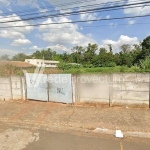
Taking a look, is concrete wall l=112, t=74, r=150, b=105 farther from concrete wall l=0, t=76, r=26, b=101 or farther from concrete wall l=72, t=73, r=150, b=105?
concrete wall l=0, t=76, r=26, b=101

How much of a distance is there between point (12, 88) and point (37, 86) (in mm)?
1684

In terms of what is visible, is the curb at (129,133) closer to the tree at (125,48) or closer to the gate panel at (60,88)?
the gate panel at (60,88)

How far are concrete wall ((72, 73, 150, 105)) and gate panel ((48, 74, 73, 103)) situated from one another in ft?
0.97

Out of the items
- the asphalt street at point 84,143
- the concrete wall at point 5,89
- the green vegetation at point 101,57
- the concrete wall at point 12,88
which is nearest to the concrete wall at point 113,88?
the asphalt street at point 84,143

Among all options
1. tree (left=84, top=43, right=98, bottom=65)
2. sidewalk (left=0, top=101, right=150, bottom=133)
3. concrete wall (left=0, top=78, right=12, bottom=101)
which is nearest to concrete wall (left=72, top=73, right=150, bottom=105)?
A: sidewalk (left=0, top=101, right=150, bottom=133)

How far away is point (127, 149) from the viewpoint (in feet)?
11.6

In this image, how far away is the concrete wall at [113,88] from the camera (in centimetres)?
619

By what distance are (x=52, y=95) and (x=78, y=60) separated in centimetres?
5461

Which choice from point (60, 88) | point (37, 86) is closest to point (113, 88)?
point (60, 88)

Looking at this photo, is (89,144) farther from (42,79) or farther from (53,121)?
(42,79)

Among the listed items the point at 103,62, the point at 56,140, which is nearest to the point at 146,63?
the point at 56,140

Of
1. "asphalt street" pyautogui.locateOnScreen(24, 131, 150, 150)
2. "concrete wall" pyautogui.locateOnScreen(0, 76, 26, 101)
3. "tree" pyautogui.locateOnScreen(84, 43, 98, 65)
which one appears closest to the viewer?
"asphalt street" pyautogui.locateOnScreen(24, 131, 150, 150)

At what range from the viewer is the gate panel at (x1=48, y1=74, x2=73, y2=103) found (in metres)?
7.06

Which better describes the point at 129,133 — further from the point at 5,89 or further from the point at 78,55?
the point at 78,55
